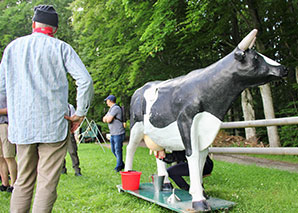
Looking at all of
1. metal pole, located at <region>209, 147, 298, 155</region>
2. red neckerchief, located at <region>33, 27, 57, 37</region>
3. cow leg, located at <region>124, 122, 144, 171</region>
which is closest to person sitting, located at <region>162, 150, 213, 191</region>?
cow leg, located at <region>124, 122, 144, 171</region>

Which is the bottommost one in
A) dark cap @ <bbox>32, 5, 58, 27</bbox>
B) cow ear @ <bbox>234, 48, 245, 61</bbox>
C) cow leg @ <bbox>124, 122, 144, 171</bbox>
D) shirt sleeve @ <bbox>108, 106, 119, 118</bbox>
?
cow leg @ <bbox>124, 122, 144, 171</bbox>

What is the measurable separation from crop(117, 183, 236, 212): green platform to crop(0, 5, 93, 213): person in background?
63.9 inches

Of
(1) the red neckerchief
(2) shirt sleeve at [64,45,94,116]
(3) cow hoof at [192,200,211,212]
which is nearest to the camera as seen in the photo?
(2) shirt sleeve at [64,45,94,116]

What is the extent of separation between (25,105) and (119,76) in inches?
393

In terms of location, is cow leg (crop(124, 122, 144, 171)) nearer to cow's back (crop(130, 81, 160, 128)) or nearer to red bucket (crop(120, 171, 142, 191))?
cow's back (crop(130, 81, 160, 128))

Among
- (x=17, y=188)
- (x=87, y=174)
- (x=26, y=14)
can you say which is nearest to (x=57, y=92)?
(x=17, y=188)

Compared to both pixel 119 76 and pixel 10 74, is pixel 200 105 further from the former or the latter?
pixel 119 76

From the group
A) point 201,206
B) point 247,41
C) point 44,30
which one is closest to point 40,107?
point 44,30

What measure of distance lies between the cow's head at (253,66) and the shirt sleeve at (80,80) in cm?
176

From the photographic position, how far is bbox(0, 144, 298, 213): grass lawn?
12.7ft

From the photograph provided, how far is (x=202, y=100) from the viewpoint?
3.50 m

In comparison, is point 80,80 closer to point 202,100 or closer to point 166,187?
point 202,100

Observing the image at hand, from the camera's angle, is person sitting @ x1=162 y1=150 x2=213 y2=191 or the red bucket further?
the red bucket

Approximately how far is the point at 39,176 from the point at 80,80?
884mm
